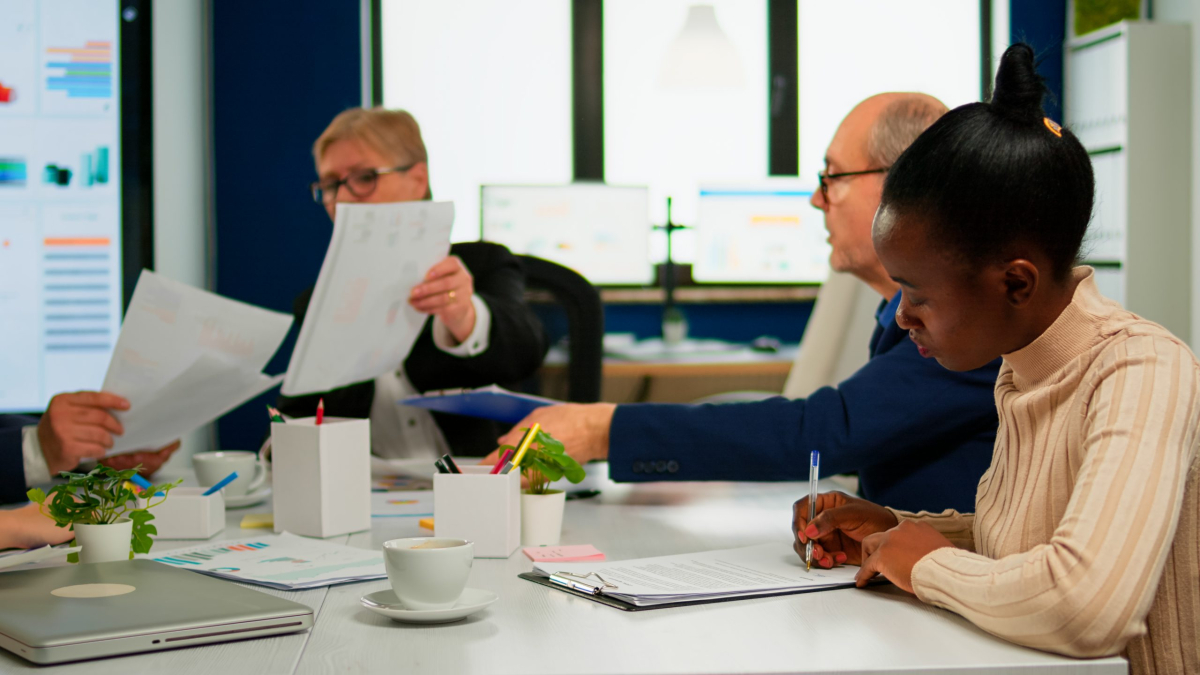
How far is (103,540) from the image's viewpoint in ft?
2.93

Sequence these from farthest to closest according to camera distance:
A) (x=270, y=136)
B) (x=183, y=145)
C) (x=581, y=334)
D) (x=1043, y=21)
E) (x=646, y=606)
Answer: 1. (x=1043, y=21)
2. (x=270, y=136)
3. (x=183, y=145)
4. (x=581, y=334)
5. (x=646, y=606)

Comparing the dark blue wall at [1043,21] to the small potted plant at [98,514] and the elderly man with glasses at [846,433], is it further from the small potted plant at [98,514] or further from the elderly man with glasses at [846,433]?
the small potted plant at [98,514]

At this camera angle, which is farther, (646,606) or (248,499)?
(248,499)

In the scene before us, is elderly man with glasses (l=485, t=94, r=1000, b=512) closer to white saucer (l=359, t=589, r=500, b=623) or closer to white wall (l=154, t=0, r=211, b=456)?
white saucer (l=359, t=589, r=500, b=623)

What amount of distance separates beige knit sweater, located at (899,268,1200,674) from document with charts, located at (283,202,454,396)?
0.76 metres

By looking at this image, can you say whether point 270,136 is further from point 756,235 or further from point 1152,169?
point 1152,169

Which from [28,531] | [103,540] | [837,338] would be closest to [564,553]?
[103,540]

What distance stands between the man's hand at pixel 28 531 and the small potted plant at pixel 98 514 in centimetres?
8

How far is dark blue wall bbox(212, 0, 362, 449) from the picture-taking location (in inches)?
155

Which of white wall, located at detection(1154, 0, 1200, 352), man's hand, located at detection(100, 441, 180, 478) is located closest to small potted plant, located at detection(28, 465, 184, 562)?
man's hand, located at detection(100, 441, 180, 478)

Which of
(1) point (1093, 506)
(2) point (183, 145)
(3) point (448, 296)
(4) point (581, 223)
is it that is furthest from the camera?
(4) point (581, 223)

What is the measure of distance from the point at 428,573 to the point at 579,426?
48 centimetres

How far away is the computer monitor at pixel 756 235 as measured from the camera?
13.7 ft

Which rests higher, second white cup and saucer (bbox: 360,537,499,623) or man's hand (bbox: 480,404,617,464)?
man's hand (bbox: 480,404,617,464)
